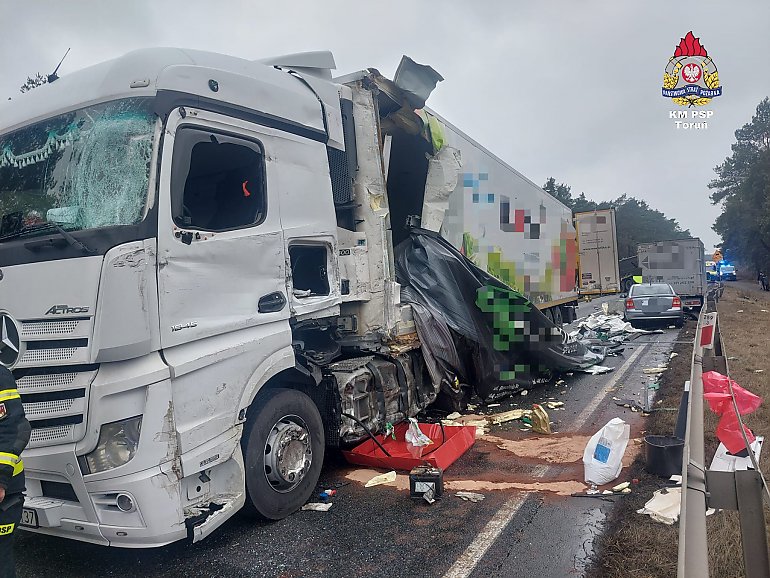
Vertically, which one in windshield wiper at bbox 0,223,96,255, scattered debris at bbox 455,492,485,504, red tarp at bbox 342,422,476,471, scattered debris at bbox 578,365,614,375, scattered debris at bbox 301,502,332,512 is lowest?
scattered debris at bbox 455,492,485,504

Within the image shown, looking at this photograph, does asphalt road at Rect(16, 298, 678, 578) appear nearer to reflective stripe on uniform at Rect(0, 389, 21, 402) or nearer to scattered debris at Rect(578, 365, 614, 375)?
reflective stripe on uniform at Rect(0, 389, 21, 402)

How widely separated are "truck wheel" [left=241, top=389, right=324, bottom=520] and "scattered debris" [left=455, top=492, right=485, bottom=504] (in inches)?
42.5

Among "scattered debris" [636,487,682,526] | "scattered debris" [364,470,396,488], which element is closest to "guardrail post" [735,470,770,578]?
"scattered debris" [636,487,682,526]

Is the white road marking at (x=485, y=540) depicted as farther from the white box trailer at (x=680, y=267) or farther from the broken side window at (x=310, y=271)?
the white box trailer at (x=680, y=267)

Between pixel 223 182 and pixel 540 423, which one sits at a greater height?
pixel 223 182

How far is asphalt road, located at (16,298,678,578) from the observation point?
10.4ft

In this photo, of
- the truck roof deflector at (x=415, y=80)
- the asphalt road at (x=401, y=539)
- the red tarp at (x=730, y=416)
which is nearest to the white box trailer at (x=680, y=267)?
the truck roof deflector at (x=415, y=80)

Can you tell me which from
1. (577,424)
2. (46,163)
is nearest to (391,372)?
(577,424)

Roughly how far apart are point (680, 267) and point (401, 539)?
1858cm

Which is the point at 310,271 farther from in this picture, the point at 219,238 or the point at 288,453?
the point at 288,453

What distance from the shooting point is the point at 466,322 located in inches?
244

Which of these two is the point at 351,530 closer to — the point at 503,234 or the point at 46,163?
the point at 46,163

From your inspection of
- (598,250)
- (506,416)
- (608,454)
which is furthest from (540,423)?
(598,250)

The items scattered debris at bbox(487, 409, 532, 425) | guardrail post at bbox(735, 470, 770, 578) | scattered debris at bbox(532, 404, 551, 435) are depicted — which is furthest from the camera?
scattered debris at bbox(487, 409, 532, 425)
